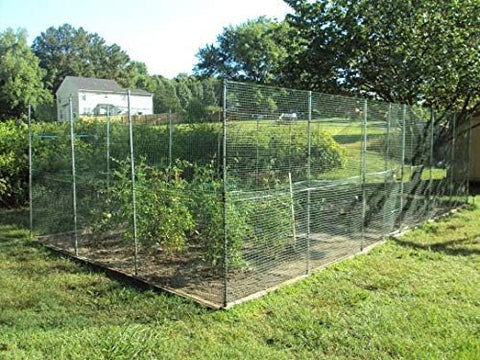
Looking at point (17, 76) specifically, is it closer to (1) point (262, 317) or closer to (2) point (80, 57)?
(2) point (80, 57)

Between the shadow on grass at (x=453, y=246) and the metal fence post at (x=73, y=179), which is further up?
the metal fence post at (x=73, y=179)

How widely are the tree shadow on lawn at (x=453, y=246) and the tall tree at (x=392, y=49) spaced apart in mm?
3773

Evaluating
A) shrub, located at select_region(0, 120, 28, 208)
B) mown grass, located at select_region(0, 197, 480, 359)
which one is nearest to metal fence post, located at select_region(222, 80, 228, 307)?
mown grass, located at select_region(0, 197, 480, 359)

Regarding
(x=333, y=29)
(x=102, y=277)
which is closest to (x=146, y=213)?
(x=102, y=277)

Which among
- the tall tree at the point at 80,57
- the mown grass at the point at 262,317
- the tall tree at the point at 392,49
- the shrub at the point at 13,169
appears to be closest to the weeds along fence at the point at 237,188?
the mown grass at the point at 262,317

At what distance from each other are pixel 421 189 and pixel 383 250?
2219 mm

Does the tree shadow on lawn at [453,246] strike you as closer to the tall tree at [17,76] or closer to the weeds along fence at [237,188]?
the weeds along fence at [237,188]

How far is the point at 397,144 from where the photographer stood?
711 centimetres

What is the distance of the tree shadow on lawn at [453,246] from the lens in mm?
6215

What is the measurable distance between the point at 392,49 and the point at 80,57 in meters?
69.0

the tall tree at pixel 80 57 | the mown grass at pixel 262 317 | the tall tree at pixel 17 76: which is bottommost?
the mown grass at pixel 262 317

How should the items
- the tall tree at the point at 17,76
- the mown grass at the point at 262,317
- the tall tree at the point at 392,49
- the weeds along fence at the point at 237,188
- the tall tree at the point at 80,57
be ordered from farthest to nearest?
the tall tree at the point at 80,57 < the tall tree at the point at 17,76 < the tall tree at the point at 392,49 < the weeds along fence at the point at 237,188 < the mown grass at the point at 262,317

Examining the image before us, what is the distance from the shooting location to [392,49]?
950 centimetres

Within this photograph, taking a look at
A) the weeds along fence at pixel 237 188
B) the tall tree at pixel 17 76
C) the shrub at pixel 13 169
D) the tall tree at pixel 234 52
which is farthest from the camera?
the tall tree at pixel 234 52
